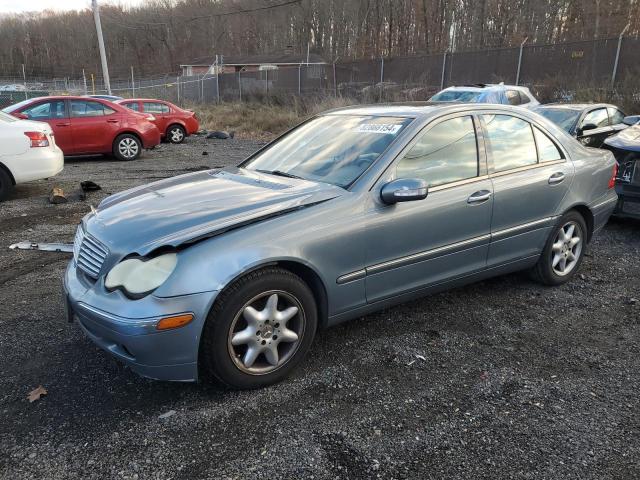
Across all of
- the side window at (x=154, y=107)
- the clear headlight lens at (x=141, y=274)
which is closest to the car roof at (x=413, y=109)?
the clear headlight lens at (x=141, y=274)

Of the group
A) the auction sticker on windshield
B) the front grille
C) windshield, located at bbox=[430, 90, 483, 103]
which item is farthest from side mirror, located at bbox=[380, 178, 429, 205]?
windshield, located at bbox=[430, 90, 483, 103]

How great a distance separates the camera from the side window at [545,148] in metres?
4.23

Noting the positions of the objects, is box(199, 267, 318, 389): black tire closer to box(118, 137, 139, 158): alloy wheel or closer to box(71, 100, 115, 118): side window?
box(71, 100, 115, 118): side window

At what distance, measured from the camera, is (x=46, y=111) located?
36.3 ft

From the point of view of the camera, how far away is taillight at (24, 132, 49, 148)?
747 cm

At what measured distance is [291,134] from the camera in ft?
14.4

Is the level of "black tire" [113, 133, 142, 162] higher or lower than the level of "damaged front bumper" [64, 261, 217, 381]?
lower

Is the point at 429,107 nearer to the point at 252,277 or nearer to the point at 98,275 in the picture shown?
the point at 252,277

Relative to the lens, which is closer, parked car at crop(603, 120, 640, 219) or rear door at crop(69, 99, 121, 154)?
parked car at crop(603, 120, 640, 219)

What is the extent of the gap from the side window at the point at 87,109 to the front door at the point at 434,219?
395 inches

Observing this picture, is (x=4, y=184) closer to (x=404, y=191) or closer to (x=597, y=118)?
(x=404, y=191)

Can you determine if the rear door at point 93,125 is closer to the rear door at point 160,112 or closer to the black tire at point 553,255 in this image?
the rear door at point 160,112

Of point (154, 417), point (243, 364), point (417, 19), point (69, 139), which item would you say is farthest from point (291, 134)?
point (417, 19)

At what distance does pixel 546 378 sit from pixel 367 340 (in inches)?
45.2
